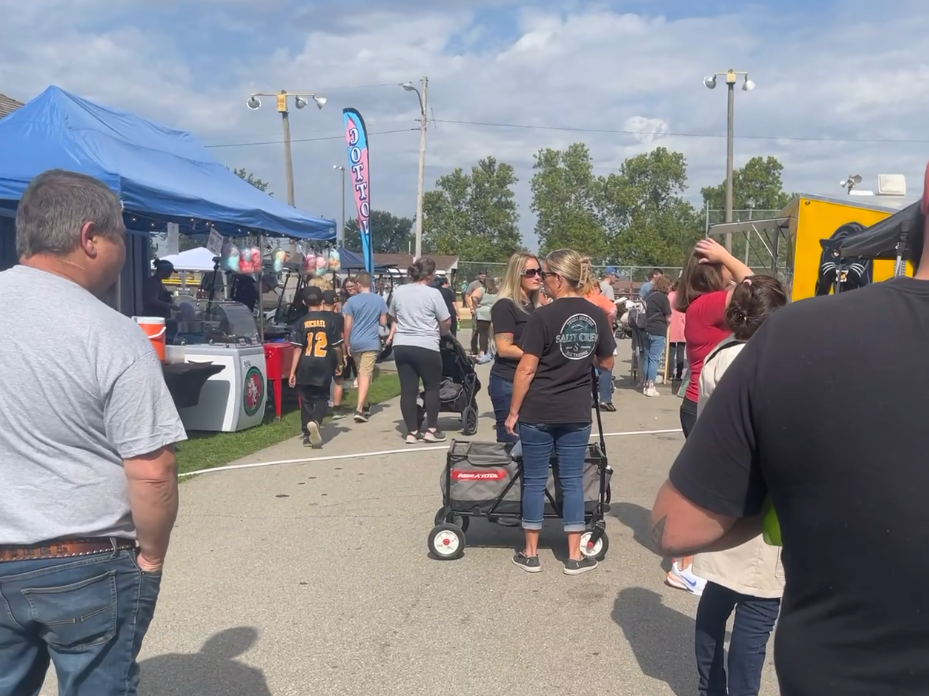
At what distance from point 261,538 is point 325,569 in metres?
0.80

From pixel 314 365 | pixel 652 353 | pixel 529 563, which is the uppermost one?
pixel 314 365

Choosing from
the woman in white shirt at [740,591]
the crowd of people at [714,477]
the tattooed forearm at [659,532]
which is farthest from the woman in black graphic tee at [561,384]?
the tattooed forearm at [659,532]

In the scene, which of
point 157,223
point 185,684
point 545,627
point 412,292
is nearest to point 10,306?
point 185,684

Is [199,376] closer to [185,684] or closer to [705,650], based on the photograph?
[185,684]

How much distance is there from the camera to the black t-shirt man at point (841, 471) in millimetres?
1353

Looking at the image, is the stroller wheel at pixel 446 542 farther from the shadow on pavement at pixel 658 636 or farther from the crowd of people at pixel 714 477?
the crowd of people at pixel 714 477

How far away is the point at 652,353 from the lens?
13.0m

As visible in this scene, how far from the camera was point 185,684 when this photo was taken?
373cm

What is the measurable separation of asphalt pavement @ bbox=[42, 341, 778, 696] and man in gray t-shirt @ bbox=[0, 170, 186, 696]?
1.59 metres

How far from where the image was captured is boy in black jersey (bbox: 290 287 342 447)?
8711 mm

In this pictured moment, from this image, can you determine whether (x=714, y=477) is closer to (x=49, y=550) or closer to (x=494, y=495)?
(x=49, y=550)

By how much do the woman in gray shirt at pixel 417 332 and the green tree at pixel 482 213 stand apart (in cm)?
6156

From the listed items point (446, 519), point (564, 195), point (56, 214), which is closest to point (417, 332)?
point (446, 519)

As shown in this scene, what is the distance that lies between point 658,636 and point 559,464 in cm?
115
